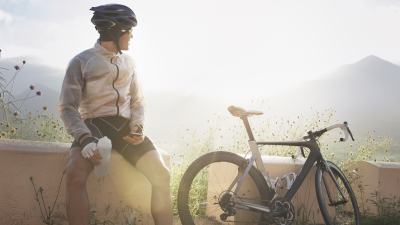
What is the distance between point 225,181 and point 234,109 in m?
0.77

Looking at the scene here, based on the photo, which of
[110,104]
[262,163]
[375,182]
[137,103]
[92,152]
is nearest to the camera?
[92,152]

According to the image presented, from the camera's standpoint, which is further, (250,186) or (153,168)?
(250,186)

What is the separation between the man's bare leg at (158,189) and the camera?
2033 millimetres

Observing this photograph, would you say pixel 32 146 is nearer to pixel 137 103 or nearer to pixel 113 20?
pixel 137 103

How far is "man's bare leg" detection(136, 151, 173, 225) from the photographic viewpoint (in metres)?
2.03

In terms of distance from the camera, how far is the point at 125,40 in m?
2.19

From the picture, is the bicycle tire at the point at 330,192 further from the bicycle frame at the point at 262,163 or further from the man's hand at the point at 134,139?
the man's hand at the point at 134,139

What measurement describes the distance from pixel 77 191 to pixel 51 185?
63cm

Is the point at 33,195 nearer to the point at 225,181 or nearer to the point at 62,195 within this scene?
the point at 62,195


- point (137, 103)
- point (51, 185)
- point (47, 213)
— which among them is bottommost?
point (47, 213)

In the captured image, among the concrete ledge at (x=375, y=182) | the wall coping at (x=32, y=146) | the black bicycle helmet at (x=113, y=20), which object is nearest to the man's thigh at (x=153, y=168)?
the wall coping at (x=32, y=146)

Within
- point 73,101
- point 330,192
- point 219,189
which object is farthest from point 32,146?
point 330,192

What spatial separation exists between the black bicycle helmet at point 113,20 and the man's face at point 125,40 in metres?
0.03

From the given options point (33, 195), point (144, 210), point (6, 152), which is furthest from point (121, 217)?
point (6, 152)
